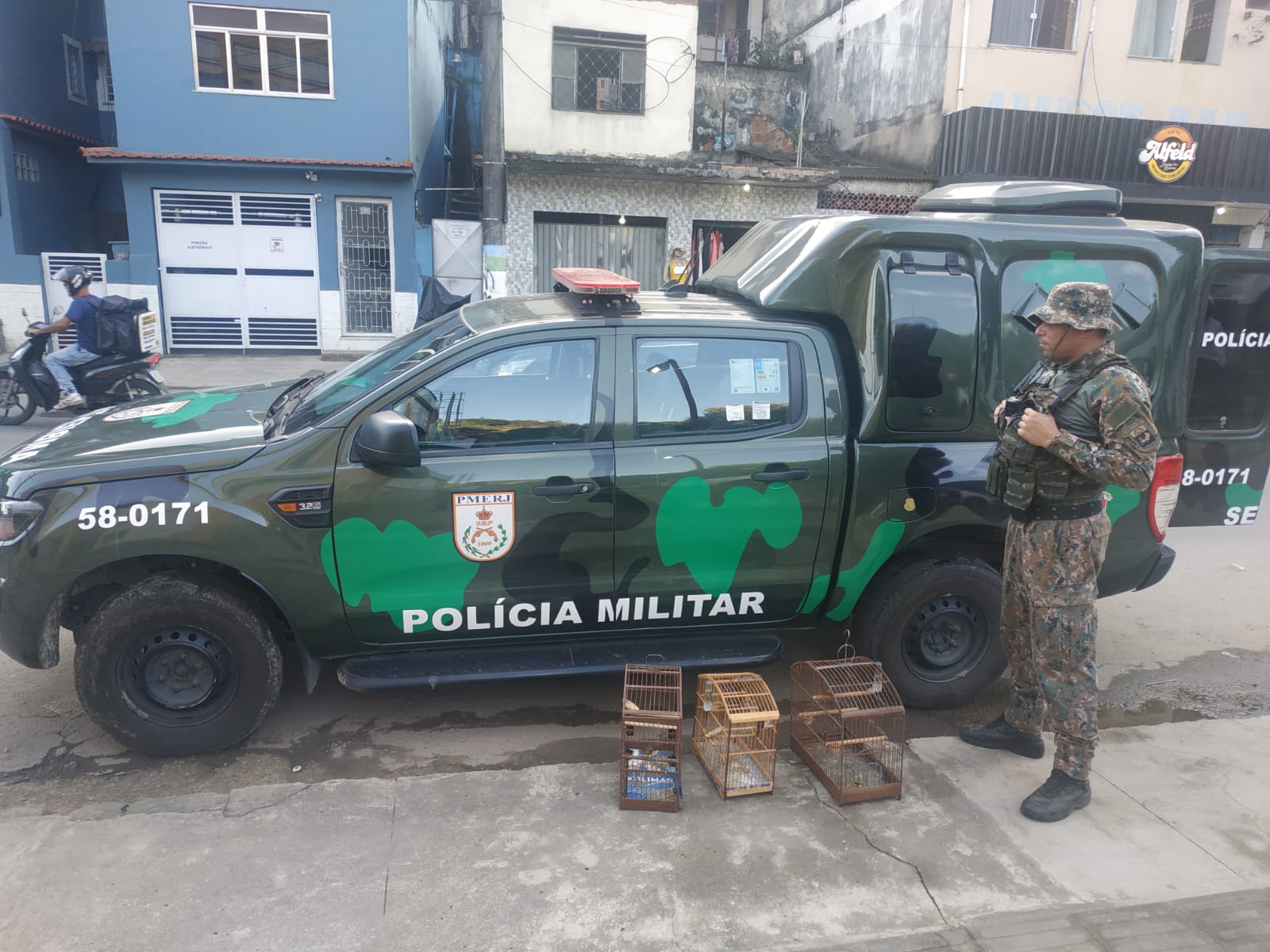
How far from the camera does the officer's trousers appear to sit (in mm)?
3299

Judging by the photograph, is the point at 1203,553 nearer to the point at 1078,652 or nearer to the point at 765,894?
the point at 1078,652

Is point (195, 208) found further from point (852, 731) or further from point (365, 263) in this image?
point (852, 731)

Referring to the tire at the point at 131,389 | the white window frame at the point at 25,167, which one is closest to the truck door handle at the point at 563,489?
the tire at the point at 131,389

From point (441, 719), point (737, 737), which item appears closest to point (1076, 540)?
point (737, 737)

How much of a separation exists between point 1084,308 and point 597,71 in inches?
553

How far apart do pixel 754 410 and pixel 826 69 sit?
1837 cm

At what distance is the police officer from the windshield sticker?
850 millimetres

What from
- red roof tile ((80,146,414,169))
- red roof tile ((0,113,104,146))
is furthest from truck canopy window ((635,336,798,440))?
red roof tile ((0,113,104,146))

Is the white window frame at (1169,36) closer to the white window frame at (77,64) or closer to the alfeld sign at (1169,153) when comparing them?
the alfeld sign at (1169,153)

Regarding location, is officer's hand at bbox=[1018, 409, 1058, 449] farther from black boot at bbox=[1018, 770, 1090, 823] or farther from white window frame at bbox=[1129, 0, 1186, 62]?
white window frame at bbox=[1129, 0, 1186, 62]

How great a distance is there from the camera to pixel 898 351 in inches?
153

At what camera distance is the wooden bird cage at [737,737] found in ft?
11.1

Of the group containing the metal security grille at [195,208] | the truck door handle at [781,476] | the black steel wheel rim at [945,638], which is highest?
the metal security grille at [195,208]

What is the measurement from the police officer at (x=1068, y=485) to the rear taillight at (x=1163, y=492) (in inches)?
38.6
